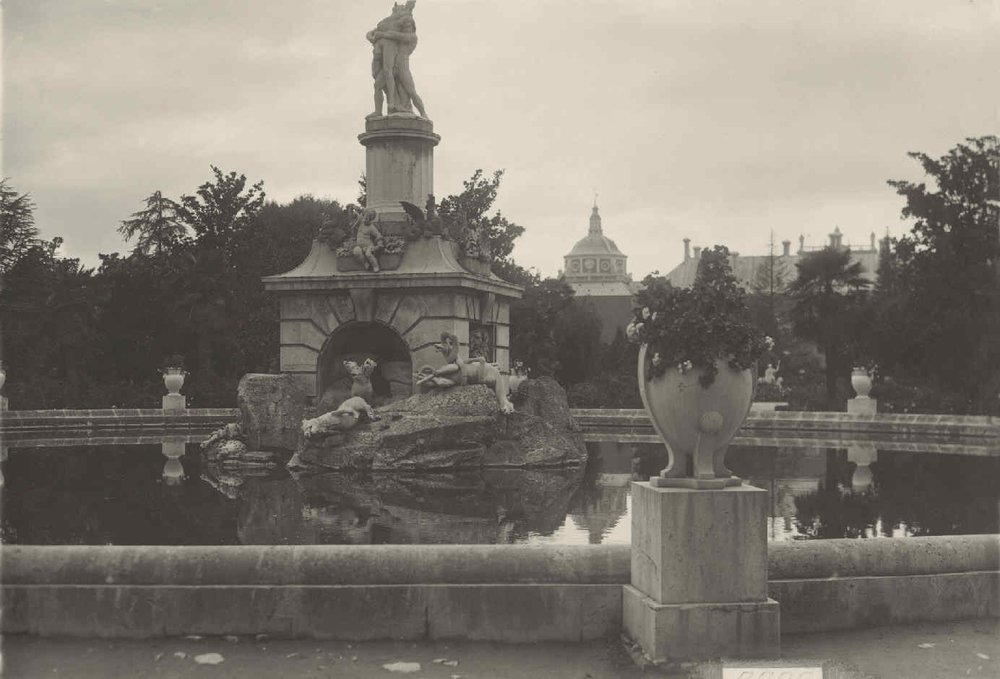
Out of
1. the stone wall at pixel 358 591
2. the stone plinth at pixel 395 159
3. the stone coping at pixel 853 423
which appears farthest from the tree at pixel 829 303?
the stone wall at pixel 358 591

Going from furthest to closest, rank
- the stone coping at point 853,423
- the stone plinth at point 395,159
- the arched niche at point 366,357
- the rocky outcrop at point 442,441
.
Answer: the stone coping at point 853,423 < the stone plinth at point 395,159 < the arched niche at point 366,357 < the rocky outcrop at point 442,441

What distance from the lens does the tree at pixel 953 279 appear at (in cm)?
3650

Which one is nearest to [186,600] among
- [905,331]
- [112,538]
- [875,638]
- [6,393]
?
[112,538]

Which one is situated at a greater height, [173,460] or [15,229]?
[15,229]

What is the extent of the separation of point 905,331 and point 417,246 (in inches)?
1020

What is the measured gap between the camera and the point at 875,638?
6.98 meters

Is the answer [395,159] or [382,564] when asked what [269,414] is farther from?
[382,564]

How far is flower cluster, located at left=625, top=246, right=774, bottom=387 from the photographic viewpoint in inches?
263

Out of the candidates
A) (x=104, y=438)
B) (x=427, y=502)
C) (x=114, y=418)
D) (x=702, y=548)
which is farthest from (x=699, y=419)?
(x=114, y=418)

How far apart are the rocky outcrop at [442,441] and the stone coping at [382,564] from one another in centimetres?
743

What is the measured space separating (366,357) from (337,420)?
3002mm

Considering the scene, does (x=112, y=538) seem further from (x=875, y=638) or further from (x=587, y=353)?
(x=587, y=353)

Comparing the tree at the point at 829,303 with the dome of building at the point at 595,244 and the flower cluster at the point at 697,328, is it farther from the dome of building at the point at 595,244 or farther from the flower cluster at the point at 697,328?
the dome of building at the point at 595,244

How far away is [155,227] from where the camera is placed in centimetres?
4916
